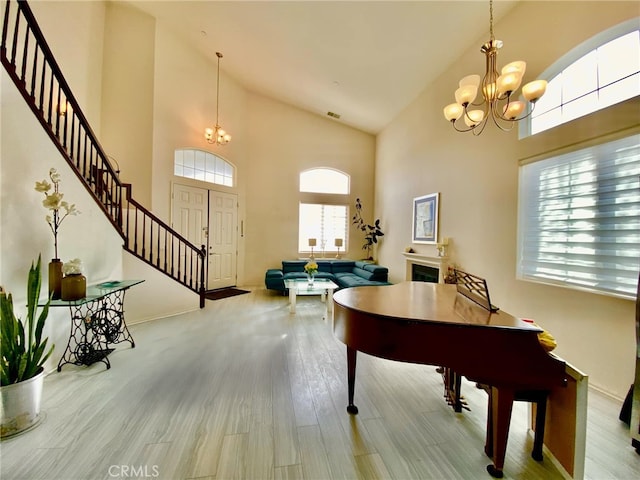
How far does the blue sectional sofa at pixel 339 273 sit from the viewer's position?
526 cm

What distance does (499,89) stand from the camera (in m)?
2.07

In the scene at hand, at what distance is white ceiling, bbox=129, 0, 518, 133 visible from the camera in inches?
126

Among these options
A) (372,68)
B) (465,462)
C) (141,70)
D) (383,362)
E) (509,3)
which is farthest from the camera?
(141,70)

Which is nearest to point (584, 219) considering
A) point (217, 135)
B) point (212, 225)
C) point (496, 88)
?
point (496, 88)

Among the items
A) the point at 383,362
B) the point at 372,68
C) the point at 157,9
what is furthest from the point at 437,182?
the point at 157,9

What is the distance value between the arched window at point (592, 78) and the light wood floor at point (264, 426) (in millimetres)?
2641

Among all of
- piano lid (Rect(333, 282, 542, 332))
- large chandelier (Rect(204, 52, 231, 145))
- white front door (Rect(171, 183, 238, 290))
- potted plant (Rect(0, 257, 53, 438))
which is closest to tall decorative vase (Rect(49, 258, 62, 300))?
potted plant (Rect(0, 257, 53, 438))

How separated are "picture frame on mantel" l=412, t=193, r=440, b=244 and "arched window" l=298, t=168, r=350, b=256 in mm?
2321

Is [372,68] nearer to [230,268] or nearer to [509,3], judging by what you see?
[509,3]

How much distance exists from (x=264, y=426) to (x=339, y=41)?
4.84m

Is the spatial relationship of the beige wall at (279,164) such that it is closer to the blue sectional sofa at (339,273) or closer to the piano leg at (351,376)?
the blue sectional sofa at (339,273)

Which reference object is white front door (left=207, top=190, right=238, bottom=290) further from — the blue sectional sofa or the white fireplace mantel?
the white fireplace mantel

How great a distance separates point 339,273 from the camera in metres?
6.27

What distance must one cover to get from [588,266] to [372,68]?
4.02 metres
